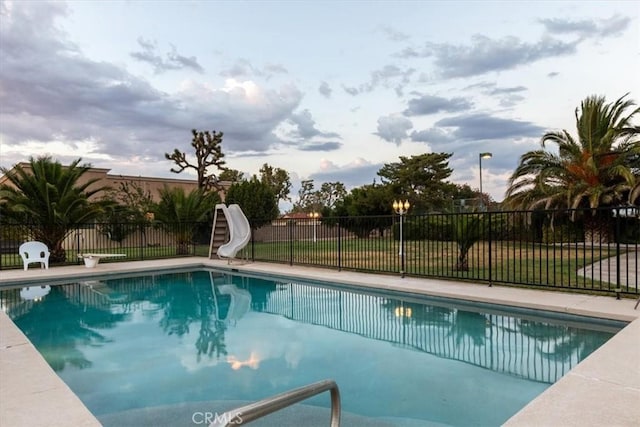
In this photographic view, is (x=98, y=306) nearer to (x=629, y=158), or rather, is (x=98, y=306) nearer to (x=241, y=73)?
(x=241, y=73)

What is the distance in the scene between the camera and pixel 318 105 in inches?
577

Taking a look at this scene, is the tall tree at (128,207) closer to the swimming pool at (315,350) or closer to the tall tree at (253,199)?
the tall tree at (253,199)

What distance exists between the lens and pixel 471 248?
9031 mm

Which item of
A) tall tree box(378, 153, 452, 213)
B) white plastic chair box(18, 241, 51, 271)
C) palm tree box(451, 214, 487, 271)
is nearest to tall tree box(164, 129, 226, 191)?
tall tree box(378, 153, 452, 213)

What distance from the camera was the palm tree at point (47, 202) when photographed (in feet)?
36.7

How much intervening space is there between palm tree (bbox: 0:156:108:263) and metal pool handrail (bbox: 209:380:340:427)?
11.8 metres

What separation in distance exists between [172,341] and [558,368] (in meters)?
4.26

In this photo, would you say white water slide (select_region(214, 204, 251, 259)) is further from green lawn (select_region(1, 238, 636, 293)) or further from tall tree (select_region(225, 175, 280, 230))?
tall tree (select_region(225, 175, 280, 230))

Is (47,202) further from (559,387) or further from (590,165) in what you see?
(590,165)

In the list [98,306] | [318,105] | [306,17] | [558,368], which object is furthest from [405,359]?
[318,105]

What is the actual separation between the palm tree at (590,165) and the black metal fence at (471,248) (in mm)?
566

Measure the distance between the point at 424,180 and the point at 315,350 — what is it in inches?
1127

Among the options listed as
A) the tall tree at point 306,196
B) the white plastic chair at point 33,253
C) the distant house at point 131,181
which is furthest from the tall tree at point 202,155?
the tall tree at point 306,196

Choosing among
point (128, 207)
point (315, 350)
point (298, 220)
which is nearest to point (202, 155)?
point (128, 207)
